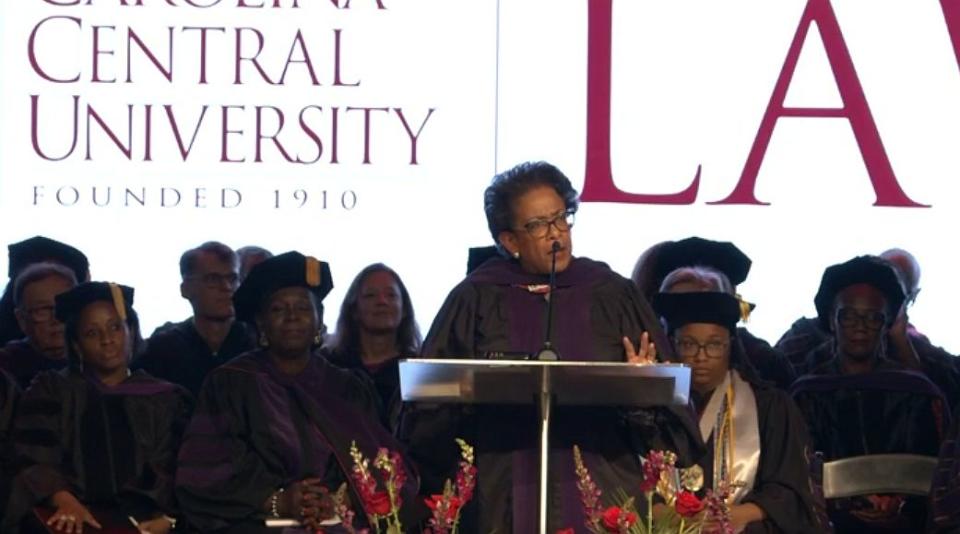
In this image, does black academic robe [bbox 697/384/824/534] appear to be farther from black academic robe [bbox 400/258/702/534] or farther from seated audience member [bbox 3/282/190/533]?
seated audience member [bbox 3/282/190/533]

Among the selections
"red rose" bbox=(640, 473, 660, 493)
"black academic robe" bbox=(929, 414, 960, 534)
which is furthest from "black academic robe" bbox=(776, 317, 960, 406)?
"red rose" bbox=(640, 473, 660, 493)

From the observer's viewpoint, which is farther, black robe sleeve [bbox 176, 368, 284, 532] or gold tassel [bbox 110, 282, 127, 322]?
gold tassel [bbox 110, 282, 127, 322]

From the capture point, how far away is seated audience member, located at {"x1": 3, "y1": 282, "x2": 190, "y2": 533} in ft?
27.0

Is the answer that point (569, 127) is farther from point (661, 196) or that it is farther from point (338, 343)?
point (338, 343)

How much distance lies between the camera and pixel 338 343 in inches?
378

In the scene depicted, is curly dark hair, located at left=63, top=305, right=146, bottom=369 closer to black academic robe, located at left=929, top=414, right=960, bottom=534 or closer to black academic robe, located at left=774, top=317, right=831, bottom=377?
black academic robe, located at left=774, top=317, right=831, bottom=377

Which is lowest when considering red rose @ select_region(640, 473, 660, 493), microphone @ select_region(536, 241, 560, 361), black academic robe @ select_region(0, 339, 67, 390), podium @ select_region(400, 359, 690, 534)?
black academic robe @ select_region(0, 339, 67, 390)

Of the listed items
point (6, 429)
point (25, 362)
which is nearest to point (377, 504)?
point (6, 429)

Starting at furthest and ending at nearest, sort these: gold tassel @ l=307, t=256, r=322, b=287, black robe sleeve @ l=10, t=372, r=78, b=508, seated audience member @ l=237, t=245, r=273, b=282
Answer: seated audience member @ l=237, t=245, r=273, b=282 < gold tassel @ l=307, t=256, r=322, b=287 < black robe sleeve @ l=10, t=372, r=78, b=508

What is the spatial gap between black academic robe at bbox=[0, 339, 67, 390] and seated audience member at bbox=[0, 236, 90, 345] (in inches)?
10.4

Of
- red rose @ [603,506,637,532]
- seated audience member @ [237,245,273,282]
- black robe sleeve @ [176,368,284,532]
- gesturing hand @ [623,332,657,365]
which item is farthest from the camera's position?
seated audience member @ [237,245,273,282]

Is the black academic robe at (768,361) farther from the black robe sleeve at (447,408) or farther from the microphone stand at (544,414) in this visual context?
the microphone stand at (544,414)

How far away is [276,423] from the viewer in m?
8.19

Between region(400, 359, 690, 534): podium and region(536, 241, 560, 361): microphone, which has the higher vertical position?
region(536, 241, 560, 361): microphone
